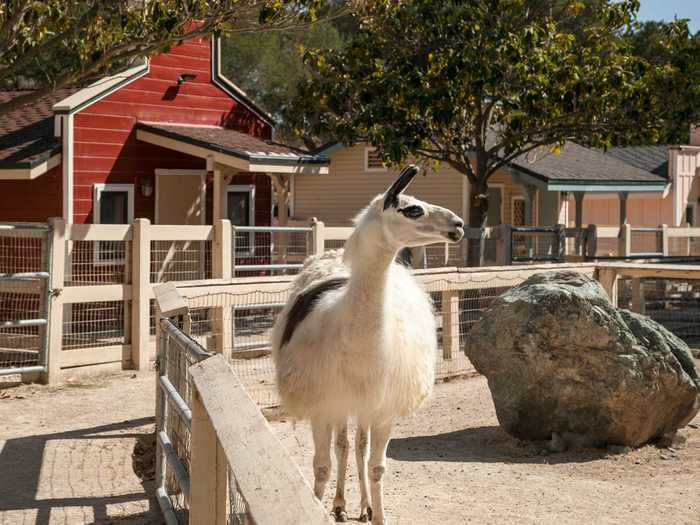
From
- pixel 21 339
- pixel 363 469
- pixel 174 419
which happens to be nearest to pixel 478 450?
pixel 363 469

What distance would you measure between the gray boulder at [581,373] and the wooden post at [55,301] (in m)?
4.94

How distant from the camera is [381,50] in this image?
709 inches

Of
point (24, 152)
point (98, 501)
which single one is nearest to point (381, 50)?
point (24, 152)

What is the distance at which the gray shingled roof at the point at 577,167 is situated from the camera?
2272 centimetres

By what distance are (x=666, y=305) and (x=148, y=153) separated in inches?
386

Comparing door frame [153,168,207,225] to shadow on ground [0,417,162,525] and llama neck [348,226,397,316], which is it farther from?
llama neck [348,226,397,316]

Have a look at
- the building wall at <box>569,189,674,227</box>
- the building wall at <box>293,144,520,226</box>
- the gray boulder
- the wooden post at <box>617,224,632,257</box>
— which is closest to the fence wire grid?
the gray boulder

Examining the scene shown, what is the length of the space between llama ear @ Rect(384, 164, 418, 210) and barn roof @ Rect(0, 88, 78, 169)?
1044 centimetres

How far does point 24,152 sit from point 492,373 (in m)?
10.1

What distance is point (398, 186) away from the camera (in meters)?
4.89

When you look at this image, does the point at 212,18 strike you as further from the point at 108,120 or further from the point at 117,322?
the point at 108,120

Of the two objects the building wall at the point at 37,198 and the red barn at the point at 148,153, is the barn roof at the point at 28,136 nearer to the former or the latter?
the red barn at the point at 148,153

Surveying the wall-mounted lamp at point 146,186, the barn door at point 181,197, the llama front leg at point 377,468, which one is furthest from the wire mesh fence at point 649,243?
the llama front leg at point 377,468

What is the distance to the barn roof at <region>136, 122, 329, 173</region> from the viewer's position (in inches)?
655
